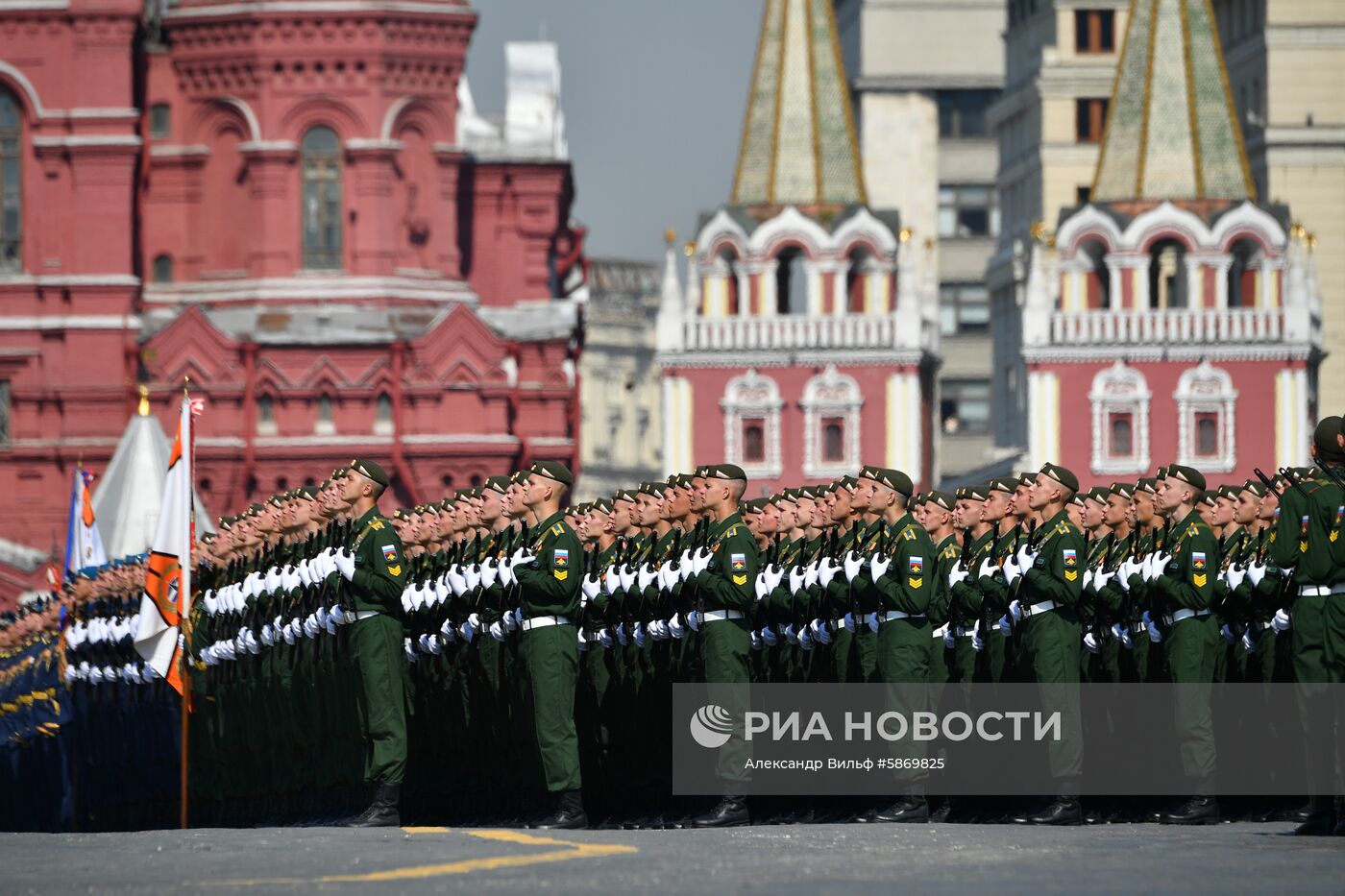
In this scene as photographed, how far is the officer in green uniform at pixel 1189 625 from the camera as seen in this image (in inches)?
656

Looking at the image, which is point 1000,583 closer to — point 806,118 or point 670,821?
point 670,821

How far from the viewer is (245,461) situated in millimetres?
55469

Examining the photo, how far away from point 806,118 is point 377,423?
483 inches

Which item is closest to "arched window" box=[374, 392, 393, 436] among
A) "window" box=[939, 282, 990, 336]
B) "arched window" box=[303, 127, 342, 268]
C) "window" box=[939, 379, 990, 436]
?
"arched window" box=[303, 127, 342, 268]

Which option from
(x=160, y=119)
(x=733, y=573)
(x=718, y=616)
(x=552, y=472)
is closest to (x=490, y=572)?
(x=552, y=472)

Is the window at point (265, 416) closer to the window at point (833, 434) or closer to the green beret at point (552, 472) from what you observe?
the window at point (833, 434)

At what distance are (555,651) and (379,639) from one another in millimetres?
996

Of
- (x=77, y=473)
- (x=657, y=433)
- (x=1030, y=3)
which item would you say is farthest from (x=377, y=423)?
(x=657, y=433)

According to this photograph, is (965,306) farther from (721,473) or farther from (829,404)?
(721,473)

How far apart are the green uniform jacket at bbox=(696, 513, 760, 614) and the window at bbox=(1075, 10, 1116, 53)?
6642 cm

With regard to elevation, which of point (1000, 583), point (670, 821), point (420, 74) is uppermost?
point (420, 74)

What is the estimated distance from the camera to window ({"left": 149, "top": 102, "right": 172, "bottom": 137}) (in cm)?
5847

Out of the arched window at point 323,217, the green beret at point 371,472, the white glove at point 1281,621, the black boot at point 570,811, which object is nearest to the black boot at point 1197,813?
the white glove at point 1281,621

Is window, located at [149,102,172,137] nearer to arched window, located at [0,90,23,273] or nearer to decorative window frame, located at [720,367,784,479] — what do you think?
Answer: arched window, located at [0,90,23,273]
